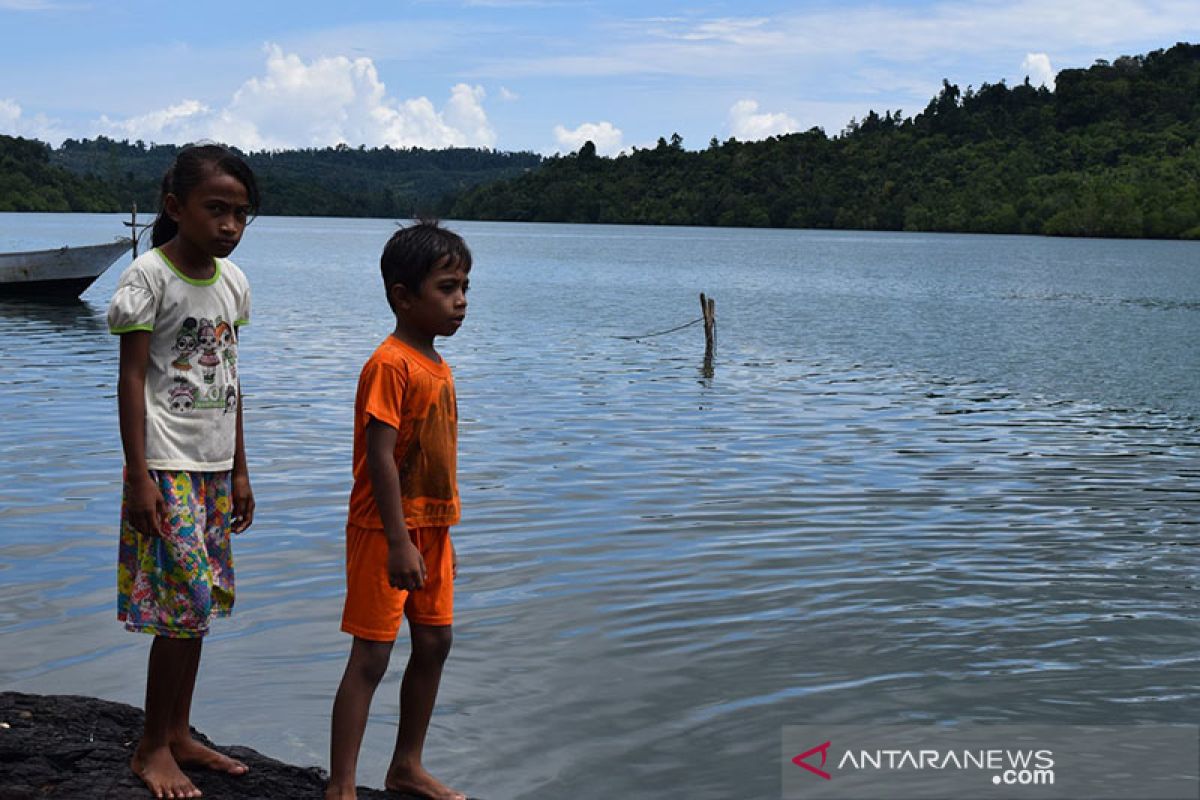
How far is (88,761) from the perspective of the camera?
425 cm

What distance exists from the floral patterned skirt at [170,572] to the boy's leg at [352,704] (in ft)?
1.47

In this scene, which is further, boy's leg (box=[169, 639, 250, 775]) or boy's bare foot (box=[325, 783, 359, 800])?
boy's leg (box=[169, 639, 250, 775])

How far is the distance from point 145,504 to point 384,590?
71cm

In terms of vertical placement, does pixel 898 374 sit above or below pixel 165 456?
below

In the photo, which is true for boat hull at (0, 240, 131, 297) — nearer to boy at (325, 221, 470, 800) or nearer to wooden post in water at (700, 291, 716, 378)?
wooden post in water at (700, 291, 716, 378)

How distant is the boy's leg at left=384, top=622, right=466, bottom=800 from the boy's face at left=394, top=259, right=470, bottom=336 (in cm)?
90

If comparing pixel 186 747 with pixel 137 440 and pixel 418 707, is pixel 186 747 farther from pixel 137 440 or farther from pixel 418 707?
pixel 137 440

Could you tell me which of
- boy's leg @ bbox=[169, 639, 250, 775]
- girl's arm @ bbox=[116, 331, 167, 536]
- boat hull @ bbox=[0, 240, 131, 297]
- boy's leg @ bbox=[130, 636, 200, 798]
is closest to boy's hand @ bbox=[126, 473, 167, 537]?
girl's arm @ bbox=[116, 331, 167, 536]

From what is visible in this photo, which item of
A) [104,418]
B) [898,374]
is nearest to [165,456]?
[104,418]

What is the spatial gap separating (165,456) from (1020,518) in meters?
8.05

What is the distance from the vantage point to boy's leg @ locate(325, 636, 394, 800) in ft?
13.1

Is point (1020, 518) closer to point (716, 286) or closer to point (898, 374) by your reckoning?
point (898, 374)

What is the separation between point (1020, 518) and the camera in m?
10.6

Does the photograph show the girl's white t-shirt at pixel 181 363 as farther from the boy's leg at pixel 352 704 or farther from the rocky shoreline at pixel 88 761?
the rocky shoreline at pixel 88 761
